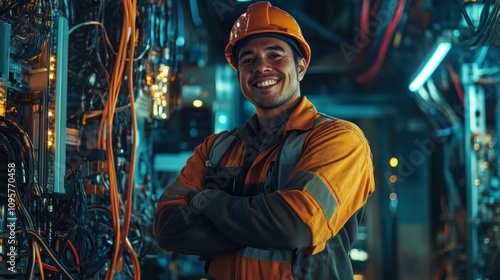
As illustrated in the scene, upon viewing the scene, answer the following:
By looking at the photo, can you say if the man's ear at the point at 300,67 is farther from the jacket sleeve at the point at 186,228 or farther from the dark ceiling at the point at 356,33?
the dark ceiling at the point at 356,33

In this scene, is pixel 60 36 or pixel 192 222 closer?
pixel 192 222

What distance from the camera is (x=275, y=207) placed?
3021 mm

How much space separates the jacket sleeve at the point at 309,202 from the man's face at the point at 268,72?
1.07ft

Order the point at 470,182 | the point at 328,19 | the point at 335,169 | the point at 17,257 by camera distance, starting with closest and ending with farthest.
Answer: the point at 335,169 → the point at 17,257 → the point at 470,182 → the point at 328,19

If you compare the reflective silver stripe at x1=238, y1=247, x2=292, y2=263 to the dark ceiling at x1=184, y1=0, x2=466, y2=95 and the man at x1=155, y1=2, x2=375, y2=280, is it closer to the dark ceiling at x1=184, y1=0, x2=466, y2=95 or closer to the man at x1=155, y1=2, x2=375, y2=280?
the man at x1=155, y1=2, x2=375, y2=280

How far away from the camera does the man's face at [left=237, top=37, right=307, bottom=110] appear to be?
3.52 metres

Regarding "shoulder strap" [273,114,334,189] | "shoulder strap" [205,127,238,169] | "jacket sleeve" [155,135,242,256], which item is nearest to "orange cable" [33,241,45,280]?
"jacket sleeve" [155,135,242,256]

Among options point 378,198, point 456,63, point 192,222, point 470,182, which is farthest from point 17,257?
point 378,198

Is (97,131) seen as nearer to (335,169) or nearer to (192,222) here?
(192,222)

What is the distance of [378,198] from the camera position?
1059 centimetres

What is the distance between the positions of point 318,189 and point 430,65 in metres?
4.96

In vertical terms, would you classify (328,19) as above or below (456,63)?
above

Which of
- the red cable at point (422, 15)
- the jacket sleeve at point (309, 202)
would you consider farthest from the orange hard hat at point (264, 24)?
the red cable at point (422, 15)

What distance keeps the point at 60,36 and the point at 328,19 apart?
5.34 meters
